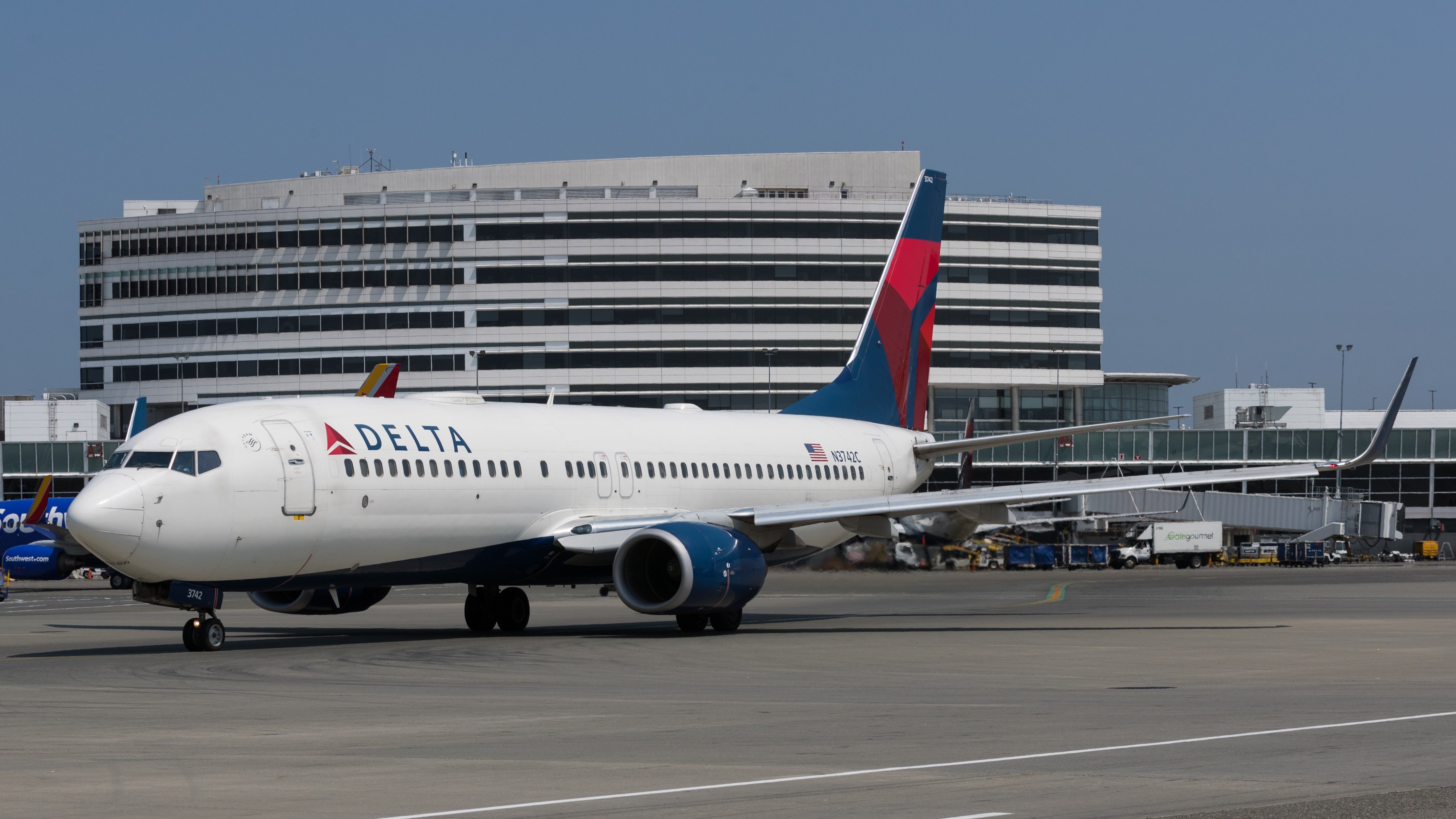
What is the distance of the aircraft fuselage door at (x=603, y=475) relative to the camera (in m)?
30.3

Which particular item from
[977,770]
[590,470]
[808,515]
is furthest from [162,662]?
[977,770]

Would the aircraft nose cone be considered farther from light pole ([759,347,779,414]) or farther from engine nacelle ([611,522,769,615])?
light pole ([759,347,779,414])

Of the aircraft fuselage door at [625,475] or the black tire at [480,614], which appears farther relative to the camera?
the aircraft fuselage door at [625,475]

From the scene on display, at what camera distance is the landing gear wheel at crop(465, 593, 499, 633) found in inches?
1192

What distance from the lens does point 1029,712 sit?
15719 mm

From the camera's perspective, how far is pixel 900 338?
4103 centimetres

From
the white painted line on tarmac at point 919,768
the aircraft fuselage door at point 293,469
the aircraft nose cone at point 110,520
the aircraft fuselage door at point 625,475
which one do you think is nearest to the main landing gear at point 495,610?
the aircraft fuselage door at point 625,475

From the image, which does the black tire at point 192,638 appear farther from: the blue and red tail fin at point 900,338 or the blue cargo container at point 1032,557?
the blue cargo container at point 1032,557

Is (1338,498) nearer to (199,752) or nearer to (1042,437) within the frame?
(1042,437)

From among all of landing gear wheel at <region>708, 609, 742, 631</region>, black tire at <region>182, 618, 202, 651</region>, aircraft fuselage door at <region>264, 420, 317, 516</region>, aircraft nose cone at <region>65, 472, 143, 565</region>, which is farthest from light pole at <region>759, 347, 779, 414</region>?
aircraft nose cone at <region>65, 472, 143, 565</region>

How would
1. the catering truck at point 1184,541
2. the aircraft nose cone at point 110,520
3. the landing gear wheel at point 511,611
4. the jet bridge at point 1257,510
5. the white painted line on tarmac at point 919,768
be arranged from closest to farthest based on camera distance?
the white painted line on tarmac at point 919,768 < the aircraft nose cone at point 110,520 < the landing gear wheel at point 511,611 < the catering truck at point 1184,541 < the jet bridge at point 1257,510

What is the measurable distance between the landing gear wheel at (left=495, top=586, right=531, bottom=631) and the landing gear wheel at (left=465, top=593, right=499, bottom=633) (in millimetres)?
156

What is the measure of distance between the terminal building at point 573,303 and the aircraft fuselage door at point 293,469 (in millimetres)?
99639

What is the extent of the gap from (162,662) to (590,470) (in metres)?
9.33
